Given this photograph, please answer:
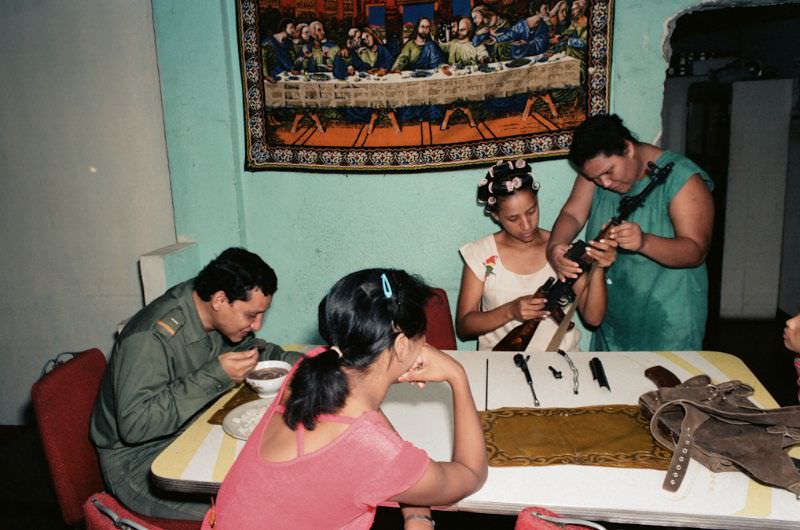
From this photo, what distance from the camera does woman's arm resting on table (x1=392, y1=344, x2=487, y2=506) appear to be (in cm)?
153

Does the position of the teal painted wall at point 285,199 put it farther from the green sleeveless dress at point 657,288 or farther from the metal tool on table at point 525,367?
the metal tool on table at point 525,367

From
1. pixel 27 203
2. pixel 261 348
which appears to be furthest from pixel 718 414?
pixel 27 203

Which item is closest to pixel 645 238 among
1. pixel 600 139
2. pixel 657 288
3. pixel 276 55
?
pixel 657 288

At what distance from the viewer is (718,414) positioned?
1768 millimetres

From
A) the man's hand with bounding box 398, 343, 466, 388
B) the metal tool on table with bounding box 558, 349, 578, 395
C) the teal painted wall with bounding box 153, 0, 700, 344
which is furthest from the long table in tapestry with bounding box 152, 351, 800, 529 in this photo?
the teal painted wall with bounding box 153, 0, 700, 344

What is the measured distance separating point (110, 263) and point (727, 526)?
3.80m

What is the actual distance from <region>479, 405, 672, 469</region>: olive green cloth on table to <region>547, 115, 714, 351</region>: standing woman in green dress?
3.08 feet

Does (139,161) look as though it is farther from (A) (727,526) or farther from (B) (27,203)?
(A) (727,526)

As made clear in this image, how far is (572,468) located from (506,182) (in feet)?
4.84

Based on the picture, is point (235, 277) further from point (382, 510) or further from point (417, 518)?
point (382, 510)

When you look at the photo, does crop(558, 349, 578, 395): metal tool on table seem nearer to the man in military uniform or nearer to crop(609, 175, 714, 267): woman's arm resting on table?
crop(609, 175, 714, 267): woman's arm resting on table

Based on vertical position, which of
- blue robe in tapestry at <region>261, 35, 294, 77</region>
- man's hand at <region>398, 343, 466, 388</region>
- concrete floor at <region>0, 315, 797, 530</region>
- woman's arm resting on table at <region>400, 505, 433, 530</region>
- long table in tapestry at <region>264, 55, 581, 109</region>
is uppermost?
blue robe in tapestry at <region>261, 35, 294, 77</region>

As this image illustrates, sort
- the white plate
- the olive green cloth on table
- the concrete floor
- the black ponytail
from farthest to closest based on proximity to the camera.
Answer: the concrete floor < the white plate < the olive green cloth on table < the black ponytail

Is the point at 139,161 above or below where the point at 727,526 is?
above
